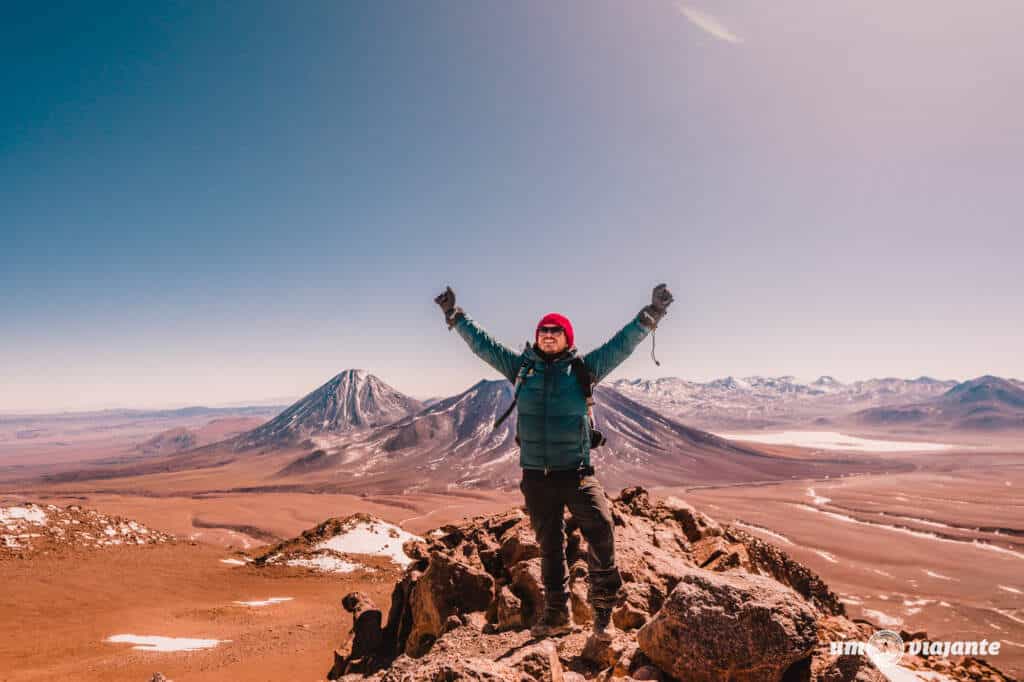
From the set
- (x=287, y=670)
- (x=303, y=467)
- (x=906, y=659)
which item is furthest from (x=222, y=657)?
(x=303, y=467)

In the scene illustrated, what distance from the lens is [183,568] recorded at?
1562cm

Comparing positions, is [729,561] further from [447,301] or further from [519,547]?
[447,301]

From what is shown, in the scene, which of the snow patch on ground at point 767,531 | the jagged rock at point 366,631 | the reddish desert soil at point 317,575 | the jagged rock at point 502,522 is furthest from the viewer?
the snow patch on ground at point 767,531

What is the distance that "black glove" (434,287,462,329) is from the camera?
3576mm

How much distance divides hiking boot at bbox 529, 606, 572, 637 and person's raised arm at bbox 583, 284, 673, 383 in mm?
1678

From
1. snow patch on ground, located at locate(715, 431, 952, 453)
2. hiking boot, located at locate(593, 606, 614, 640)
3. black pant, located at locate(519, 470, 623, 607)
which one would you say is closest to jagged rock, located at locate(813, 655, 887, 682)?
hiking boot, located at locate(593, 606, 614, 640)

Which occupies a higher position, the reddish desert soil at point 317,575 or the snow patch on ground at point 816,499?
the reddish desert soil at point 317,575

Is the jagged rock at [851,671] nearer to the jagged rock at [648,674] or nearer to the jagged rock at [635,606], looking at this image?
the jagged rock at [648,674]

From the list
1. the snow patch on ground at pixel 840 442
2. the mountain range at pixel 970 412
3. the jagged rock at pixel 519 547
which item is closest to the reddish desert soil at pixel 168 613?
the jagged rock at pixel 519 547

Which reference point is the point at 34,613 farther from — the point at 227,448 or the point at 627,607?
the point at 227,448

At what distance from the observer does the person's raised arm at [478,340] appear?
11.1 ft

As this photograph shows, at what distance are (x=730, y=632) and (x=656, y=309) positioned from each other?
185 centimetres

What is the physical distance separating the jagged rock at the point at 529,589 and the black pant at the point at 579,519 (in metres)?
0.98

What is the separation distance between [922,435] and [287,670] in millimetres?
155715
